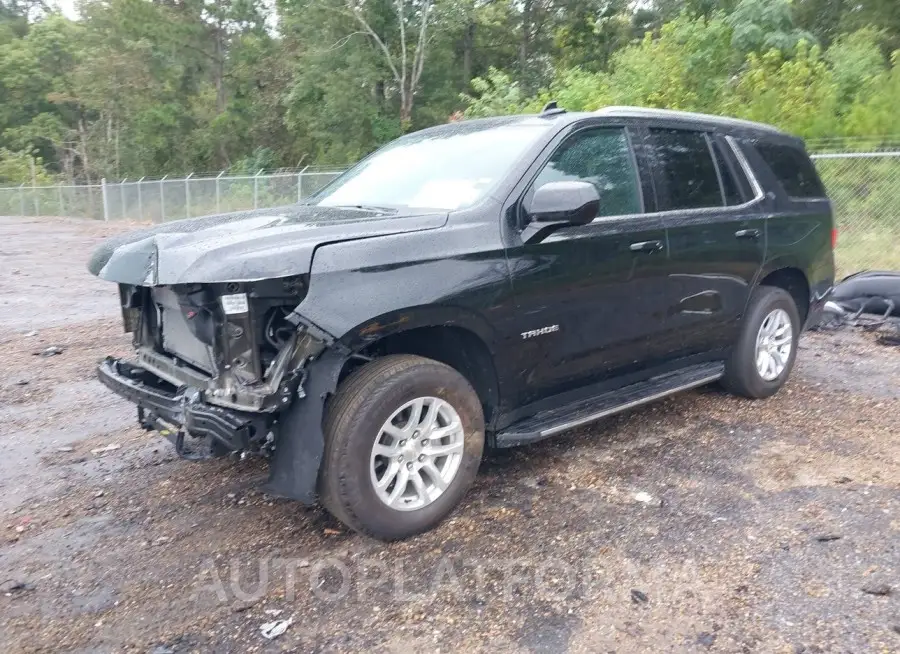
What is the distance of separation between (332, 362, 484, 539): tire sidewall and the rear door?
158cm

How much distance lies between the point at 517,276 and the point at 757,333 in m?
2.38

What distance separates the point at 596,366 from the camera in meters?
4.11

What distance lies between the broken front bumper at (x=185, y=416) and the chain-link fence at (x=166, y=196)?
10.6 metres

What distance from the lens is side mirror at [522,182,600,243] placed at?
3.47 m

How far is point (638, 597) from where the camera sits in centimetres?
296

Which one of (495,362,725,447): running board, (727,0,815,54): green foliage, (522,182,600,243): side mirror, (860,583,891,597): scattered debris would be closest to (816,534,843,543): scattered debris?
(860,583,891,597): scattered debris

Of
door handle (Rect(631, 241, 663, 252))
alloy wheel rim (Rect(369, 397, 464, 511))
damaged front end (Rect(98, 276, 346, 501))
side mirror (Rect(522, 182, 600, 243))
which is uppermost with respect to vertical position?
side mirror (Rect(522, 182, 600, 243))

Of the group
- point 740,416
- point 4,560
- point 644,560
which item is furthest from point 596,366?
point 4,560

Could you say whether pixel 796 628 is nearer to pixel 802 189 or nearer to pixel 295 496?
pixel 295 496

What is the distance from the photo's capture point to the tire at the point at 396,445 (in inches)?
124

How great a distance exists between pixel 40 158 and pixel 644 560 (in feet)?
169

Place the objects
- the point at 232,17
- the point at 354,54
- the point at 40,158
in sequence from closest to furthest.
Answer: the point at 354,54 → the point at 232,17 → the point at 40,158

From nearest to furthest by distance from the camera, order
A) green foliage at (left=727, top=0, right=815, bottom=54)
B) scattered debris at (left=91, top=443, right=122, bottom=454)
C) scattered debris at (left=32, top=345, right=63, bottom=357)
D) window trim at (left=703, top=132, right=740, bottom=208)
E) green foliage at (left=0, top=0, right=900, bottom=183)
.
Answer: scattered debris at (left=91, top=443, right=122, bottom=454), window trim at (left=703, top=132, right=740, bottom=208), scattered debris at (left=32, top=345, right=63, bottom=357), green foliage at (left=0, top=0, right=900, bottom=183), green foliage at (left=727, top=0, right=815, bottom=54)

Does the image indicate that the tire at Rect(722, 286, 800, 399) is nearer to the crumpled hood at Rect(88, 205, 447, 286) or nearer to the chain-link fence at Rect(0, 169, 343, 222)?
the crumpled hood at Rect(88, 205, 447, 286)
